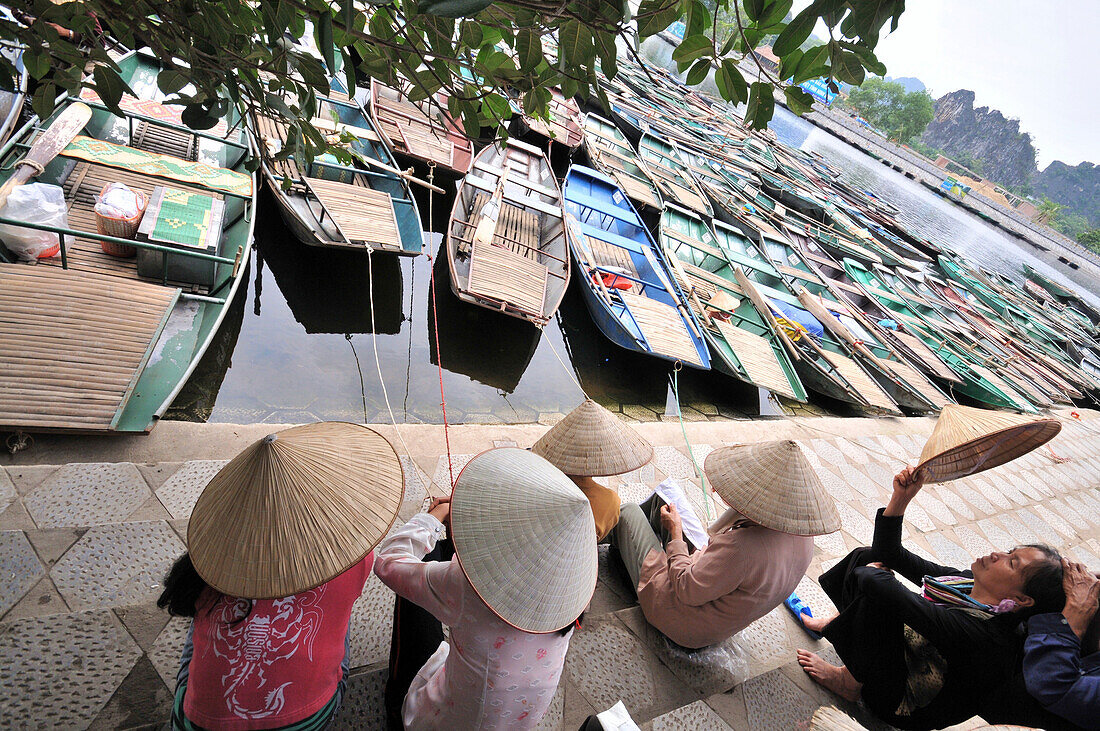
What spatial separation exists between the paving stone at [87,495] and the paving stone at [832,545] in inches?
174

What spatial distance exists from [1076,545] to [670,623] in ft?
19.2

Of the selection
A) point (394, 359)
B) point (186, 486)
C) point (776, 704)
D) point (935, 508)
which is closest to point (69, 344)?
point (186, 486)

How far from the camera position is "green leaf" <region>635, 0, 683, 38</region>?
1.26m

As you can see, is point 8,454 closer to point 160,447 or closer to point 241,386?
point 160,447

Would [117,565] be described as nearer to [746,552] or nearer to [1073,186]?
[746,552]

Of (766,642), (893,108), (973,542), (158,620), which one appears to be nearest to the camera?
(158,620)

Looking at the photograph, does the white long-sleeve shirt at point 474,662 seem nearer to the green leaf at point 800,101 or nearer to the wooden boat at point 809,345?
the green leaf at point 800,101

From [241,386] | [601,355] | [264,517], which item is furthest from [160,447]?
[601,355]

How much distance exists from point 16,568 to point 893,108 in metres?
82.3

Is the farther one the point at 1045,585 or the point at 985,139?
the point at 985,139

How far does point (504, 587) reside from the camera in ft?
4.65

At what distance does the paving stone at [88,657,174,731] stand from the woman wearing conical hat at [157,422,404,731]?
0.46 meters

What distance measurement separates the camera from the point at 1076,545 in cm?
538

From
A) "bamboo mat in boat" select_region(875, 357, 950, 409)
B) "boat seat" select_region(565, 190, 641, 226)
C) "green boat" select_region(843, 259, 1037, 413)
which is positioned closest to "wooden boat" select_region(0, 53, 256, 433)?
"boat seat" select_region(565, 190, 641, 226)
